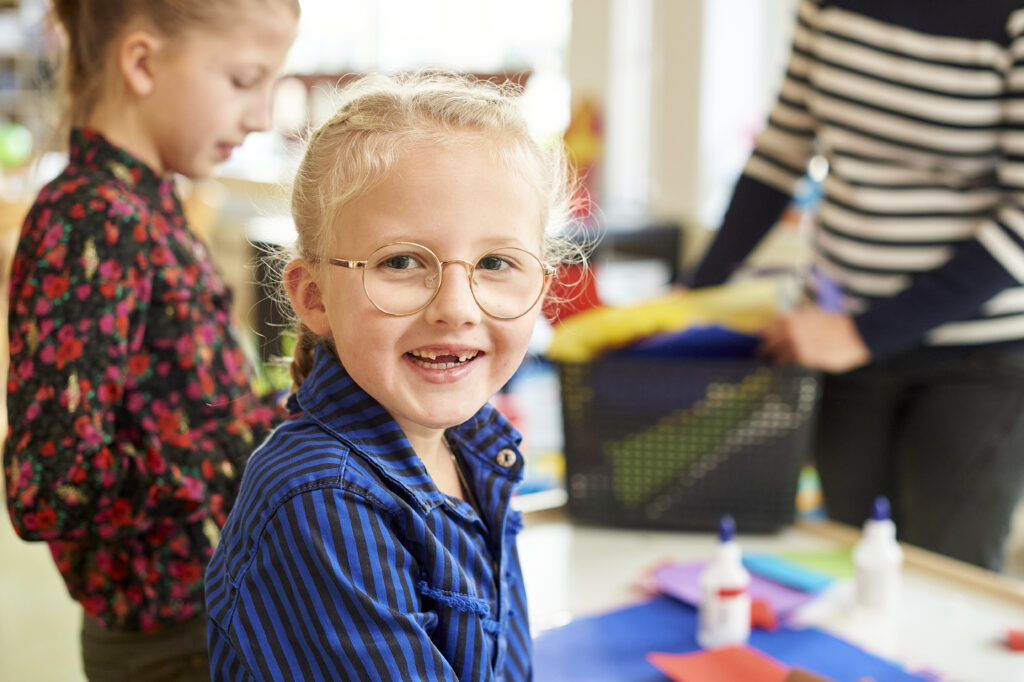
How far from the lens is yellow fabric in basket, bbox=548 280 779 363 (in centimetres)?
142

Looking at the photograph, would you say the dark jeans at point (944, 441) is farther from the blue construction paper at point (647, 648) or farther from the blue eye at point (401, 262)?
the blue eye at point (401, 262)

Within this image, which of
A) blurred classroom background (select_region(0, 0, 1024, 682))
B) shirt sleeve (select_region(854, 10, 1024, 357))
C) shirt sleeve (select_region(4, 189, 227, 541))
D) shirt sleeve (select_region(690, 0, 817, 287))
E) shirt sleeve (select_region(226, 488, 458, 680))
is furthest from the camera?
blurred classroom background (select_region(0, 0, 1024, 682))

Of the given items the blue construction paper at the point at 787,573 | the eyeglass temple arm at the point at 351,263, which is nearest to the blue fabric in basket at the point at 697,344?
the blue construction paper at the point at 787,573

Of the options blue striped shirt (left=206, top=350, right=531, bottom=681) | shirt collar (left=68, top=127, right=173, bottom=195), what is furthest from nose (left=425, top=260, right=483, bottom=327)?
shirt collar (left=68, top=127, right=173, bottom=195)

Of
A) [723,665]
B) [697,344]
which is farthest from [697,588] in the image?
[697,344]

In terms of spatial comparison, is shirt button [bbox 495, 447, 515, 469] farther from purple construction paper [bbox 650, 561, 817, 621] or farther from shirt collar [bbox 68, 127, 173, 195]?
shirt collar [bbox 68, 127, 173, 195]

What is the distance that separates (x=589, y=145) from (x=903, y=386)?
300 centimetres

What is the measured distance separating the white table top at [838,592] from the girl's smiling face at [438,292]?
0.46 meters

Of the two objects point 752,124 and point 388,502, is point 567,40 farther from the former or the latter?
point 388,502

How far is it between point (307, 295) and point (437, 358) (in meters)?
0.15

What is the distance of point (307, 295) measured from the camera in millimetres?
865

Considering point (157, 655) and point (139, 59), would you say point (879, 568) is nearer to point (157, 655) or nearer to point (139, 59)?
point (157, 655)

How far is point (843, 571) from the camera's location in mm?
1306

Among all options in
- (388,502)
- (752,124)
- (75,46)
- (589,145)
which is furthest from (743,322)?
(589,145)
